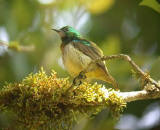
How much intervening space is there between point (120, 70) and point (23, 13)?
220cm

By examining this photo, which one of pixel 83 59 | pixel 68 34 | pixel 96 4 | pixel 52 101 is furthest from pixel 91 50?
pixel 96 4

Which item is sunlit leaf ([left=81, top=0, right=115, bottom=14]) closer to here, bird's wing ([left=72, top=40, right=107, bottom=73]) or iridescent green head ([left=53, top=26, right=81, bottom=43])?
iridescent green head ([left=53, top=26, right=81, bottom=43])

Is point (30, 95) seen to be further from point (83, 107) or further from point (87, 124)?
point (87, 124)

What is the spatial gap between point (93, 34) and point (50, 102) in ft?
13.8

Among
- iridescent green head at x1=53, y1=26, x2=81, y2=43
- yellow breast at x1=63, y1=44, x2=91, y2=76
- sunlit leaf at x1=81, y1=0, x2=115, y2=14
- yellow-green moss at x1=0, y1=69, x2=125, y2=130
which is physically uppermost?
sunlit leaf at x1=81, y1=0, x2=115, y2=14

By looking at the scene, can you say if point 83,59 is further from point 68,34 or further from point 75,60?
point 68,34

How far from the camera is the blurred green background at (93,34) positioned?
6.58 metres

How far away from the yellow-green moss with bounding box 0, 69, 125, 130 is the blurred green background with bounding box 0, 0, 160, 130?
8.11 feet

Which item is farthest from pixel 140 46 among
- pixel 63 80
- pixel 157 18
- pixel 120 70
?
pixel 63 80

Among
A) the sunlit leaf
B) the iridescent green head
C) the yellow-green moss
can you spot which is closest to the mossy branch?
the yellow-green moss

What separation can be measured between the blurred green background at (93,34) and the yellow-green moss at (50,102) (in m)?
2.47

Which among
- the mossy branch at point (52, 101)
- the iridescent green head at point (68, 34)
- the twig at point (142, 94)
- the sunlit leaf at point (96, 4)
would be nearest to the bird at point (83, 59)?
the iridescent green head at point (68, 34)

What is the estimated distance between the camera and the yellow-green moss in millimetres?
3537

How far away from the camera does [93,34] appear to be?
301 inches
